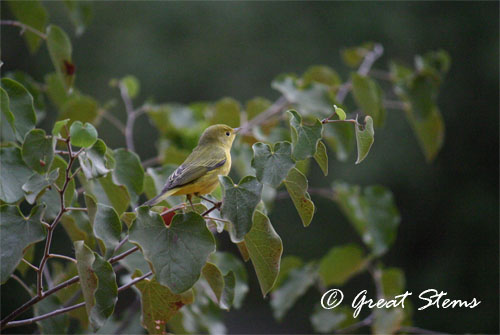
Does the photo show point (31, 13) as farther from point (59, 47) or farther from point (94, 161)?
point (94, 161)

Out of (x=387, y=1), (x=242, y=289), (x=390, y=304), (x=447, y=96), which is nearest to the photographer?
(x=242, y=289)

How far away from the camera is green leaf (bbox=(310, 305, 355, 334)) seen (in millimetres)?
2045

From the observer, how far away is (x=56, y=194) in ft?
4.26

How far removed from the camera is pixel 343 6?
23.8ft

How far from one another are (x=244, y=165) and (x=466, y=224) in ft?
16.7

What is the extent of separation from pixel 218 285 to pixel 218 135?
704mm

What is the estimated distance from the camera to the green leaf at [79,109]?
6.62ft

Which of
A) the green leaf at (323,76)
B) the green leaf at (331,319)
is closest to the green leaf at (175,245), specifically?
the green leaf at (331,319)

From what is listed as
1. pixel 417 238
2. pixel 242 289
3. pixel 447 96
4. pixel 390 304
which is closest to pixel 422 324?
pixel 417 238

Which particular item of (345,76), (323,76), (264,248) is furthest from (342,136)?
(345,76)

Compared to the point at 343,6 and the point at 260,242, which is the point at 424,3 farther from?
the point at 260,242

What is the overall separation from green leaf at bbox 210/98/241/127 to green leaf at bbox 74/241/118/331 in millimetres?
1378

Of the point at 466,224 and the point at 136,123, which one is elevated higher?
the point at 136,123

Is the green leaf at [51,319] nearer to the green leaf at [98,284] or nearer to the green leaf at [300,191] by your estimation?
the green leaf at [98,284]
